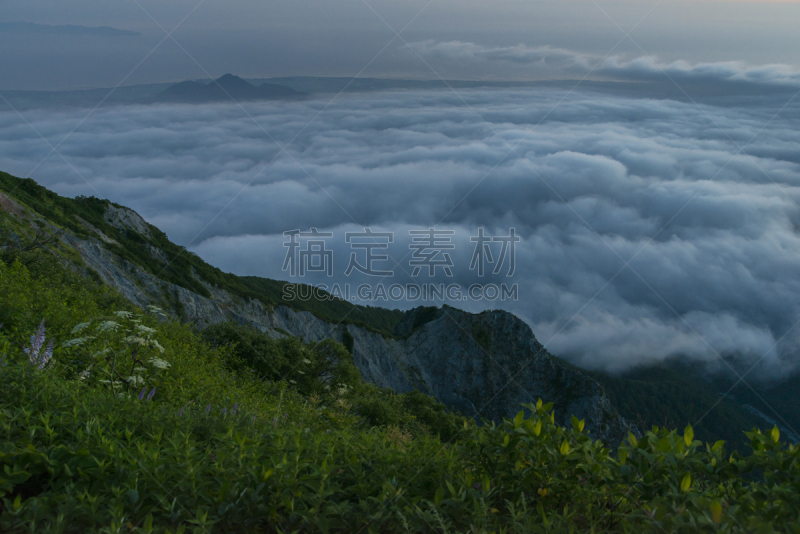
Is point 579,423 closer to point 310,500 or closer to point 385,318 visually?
point 310,500

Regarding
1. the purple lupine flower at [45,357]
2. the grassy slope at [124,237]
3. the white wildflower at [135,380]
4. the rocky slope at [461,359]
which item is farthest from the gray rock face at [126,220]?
the white wildflower at [135,380]

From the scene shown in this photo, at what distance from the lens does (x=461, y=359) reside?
2327 inches

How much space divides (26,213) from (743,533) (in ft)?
118

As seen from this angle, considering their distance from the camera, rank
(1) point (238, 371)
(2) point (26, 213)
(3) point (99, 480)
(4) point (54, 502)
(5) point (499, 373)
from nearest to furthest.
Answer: (4) point (54, 502) < (3) point (99, 480) < (1) point (238, 371) < (2) point (26, 213) < (5) point (499, 373)

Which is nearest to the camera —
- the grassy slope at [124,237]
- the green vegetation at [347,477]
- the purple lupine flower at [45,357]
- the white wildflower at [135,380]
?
the green vegetation at [347,477]

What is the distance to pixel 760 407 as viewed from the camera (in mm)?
174000

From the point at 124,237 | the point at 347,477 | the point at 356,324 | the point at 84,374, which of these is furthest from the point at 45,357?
the point at 356,324

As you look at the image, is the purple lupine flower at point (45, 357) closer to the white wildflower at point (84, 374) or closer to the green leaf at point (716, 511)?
the white wildflower at point (84, 374)

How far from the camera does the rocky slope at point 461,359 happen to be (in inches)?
1880

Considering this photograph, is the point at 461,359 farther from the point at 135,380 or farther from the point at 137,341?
the point at 135,380

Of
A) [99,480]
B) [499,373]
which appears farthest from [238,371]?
[499,373]

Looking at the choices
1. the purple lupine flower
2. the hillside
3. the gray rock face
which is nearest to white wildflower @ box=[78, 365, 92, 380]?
the purple lupine flower

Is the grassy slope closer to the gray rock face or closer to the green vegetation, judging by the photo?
the gray rock face

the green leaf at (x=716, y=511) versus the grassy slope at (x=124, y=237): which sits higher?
the grassy slope at (x=124, y=237)
